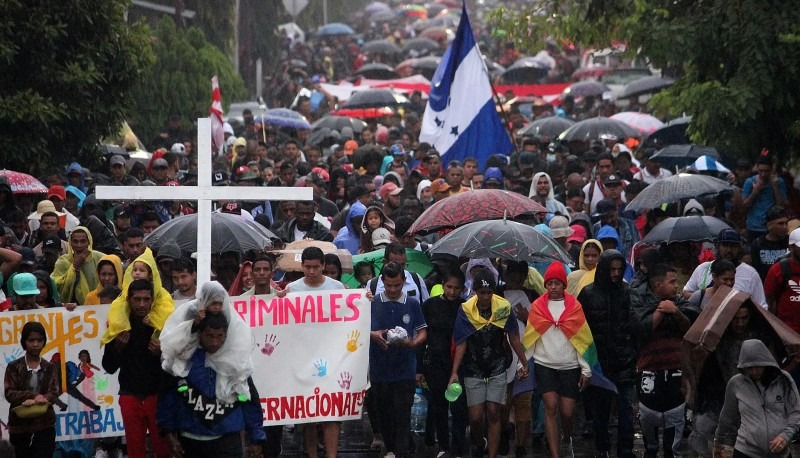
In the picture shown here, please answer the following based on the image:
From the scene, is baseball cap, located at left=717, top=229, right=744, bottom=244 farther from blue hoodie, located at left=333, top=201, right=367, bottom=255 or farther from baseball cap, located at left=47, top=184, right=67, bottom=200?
baseball cap, located at left=47, top=184, right=67, bottom=200

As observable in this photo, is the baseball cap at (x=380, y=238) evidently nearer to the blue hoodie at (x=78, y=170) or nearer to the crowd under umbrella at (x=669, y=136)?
the blue hoodie at (x=78, y=170)

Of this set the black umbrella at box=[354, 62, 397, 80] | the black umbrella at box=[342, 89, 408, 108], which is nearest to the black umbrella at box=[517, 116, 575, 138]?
the black umbrella at box=[342, 89, 408, 108]

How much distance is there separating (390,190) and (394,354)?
399 centimetres

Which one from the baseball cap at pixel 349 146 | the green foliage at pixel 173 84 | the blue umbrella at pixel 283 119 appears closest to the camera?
the baseball cap at pixel 349 146

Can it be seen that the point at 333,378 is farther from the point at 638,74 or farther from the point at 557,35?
the point at 638,74

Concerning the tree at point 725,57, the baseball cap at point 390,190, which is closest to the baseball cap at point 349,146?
the baseball cap at point 390,190

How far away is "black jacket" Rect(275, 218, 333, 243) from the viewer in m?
14.4

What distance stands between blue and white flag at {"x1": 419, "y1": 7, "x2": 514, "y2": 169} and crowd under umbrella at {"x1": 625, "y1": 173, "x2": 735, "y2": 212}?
4.81 meters

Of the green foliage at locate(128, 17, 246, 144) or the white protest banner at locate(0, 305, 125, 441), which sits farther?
the green foliage at locate(128, 17, 246, 144)

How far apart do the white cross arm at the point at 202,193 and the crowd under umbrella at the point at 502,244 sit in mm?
2374

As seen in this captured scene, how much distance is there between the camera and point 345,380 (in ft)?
37.5

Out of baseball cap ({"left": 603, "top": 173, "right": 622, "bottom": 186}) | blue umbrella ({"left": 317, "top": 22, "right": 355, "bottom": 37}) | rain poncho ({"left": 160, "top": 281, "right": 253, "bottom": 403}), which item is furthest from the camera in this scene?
blue umbrella ({"left": 317, "top": 22, "right": 355, "bottom": 37})

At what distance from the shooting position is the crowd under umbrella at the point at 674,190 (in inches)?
571

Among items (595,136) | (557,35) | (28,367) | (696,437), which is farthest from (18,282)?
(595,136)
